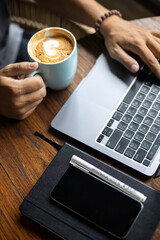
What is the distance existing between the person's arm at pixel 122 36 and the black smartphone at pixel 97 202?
33cm

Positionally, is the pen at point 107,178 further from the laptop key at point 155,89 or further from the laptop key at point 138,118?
the laptop key at point 155,89

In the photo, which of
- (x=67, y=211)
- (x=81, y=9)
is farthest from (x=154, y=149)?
(x=81, y=9)

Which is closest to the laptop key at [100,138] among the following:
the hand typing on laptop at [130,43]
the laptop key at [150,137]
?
the laptop key at [150,137]

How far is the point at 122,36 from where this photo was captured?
2.44 ft

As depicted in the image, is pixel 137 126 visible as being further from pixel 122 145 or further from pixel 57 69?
pixel 57 69

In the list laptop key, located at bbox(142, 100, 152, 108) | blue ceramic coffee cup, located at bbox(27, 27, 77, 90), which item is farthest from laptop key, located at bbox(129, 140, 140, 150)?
blue ceramic coffee cup, located at bbox(27, 27, 77, 90)

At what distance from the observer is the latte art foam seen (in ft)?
2.02

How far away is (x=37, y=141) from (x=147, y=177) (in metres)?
0.26

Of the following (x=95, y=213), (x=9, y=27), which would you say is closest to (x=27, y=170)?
(x=95, y=213)

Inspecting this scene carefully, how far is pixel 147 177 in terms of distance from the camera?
1.85 feet

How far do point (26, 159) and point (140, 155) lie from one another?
0.84ft

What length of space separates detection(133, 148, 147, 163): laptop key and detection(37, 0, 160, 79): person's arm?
0.22 metres

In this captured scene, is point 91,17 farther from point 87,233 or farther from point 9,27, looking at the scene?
point 87,233

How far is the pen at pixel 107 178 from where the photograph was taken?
0.51 metres
